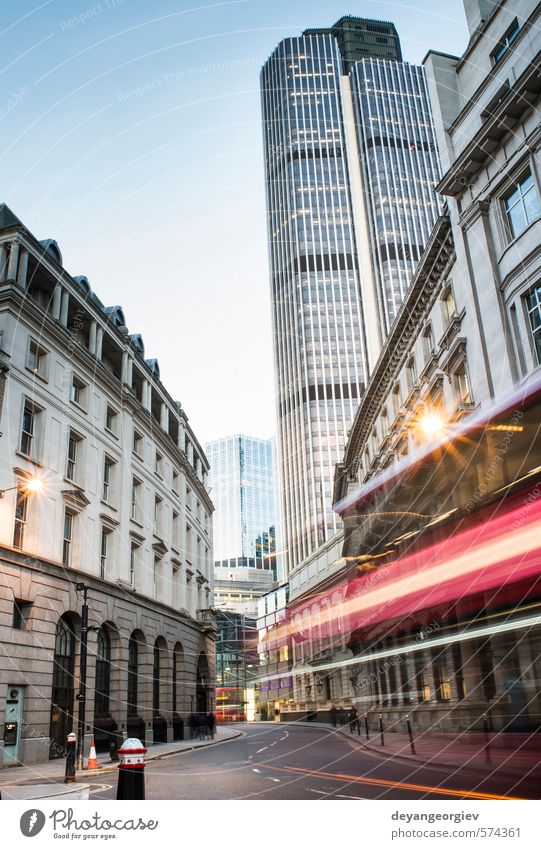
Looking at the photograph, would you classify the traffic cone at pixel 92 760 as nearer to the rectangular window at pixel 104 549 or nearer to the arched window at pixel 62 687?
the arched window at pixel 62 687

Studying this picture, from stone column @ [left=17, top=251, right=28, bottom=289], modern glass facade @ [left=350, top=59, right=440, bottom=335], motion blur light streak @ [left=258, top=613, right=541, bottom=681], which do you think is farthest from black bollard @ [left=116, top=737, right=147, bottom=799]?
modern glass facade @ [left=350, top=59, right=440, bottom=335]

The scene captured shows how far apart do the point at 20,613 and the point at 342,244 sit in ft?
261

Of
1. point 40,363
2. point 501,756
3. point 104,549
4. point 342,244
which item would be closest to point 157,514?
point 104,549

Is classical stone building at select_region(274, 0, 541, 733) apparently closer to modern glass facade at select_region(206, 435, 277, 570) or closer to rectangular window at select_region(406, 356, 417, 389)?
rectangular window at select_region(406, 356, 417, 389)

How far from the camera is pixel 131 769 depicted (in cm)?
401

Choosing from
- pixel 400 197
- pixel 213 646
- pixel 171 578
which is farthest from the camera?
pixel 400 197

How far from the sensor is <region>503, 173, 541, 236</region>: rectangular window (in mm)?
12545

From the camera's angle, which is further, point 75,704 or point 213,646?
point 213,646

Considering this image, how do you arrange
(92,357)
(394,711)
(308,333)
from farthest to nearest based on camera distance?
1. (308,333)
2. (394,711)
3. (92,357)

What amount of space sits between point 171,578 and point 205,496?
1.49 metres

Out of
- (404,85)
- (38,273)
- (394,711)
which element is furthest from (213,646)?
(404,85)

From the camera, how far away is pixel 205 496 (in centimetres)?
671

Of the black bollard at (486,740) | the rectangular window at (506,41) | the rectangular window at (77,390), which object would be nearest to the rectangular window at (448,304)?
the rectangular window at (506,41)

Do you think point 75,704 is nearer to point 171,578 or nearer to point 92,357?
point 171,578
